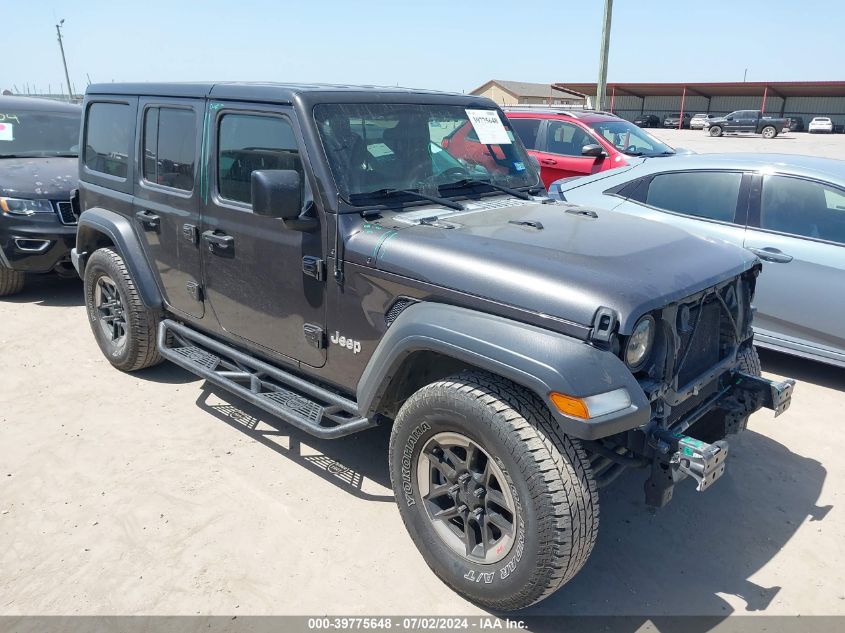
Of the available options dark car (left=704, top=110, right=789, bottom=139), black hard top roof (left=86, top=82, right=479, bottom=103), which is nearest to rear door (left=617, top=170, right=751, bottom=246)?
black hard top roof (left=86, top=82, right=479, bottom=103)

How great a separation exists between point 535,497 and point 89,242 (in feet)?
13.7

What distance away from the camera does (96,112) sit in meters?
4.93

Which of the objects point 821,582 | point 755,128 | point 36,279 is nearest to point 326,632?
point 821,582

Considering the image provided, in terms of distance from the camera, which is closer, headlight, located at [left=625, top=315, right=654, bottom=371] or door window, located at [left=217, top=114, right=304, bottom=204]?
headlight, located at [left=625, top=315, right=654, bottom=371]

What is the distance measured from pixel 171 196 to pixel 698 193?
13.0 ft

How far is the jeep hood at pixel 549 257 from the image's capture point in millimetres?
2461

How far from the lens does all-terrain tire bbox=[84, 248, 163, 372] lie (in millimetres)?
4570

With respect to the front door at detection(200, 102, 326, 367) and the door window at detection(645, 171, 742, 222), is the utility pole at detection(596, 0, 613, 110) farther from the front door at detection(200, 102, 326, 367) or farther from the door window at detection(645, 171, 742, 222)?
the front door at detection(200, 102, 326, 367)

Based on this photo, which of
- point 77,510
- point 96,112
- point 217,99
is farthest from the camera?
point 96,112

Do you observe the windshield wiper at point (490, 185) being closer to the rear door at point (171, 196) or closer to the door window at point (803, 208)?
the rear door at point (171, 196)

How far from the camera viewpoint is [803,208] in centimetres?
486

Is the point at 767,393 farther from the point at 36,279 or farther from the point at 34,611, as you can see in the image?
the point at 36,279

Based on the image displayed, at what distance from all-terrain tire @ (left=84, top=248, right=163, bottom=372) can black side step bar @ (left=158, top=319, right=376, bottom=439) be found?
207 mm

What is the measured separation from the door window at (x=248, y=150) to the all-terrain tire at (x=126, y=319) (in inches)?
51.6
